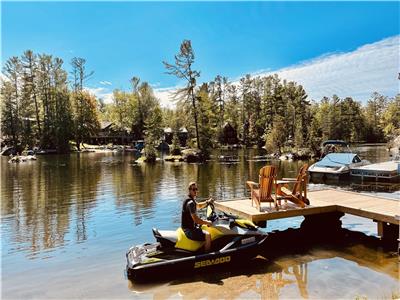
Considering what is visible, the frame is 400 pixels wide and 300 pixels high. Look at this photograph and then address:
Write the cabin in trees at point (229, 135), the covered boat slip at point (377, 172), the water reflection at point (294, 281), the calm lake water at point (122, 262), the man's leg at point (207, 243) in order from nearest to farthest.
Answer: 1. the water reflection at point (294, 281)
2. the calm lake water at point (122, 262)
3. the man's leg at point (207, 243)
4. the covered boat slip at point (377, 172)
5. the cabin in trees at point (229, 135)

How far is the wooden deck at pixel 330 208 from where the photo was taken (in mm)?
10062

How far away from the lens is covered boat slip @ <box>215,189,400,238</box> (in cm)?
1006

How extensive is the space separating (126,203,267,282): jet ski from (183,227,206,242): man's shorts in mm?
83

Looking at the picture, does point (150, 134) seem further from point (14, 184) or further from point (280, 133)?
point (14, 184)

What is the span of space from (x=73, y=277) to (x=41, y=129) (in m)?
65.8

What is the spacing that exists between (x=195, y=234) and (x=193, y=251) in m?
0.39

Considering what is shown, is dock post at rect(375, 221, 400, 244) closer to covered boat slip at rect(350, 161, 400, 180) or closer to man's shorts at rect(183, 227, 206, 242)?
man's shorts at rect(183, 227, 206, 242)

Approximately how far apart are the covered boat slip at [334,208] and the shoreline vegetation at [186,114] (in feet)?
104

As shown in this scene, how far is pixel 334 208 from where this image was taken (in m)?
11.3

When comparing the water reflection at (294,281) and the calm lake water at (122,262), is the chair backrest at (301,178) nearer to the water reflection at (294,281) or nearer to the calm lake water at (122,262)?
the calm lake water at (122,262)

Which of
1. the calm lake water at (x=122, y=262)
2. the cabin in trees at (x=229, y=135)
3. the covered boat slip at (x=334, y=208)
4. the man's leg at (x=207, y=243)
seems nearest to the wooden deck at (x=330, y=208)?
the covered boat slip at (x=334, y=208)

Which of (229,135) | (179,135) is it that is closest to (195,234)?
(229,135)

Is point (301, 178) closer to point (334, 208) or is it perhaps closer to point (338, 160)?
point (334, 208)

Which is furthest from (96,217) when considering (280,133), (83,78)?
(83,78)
